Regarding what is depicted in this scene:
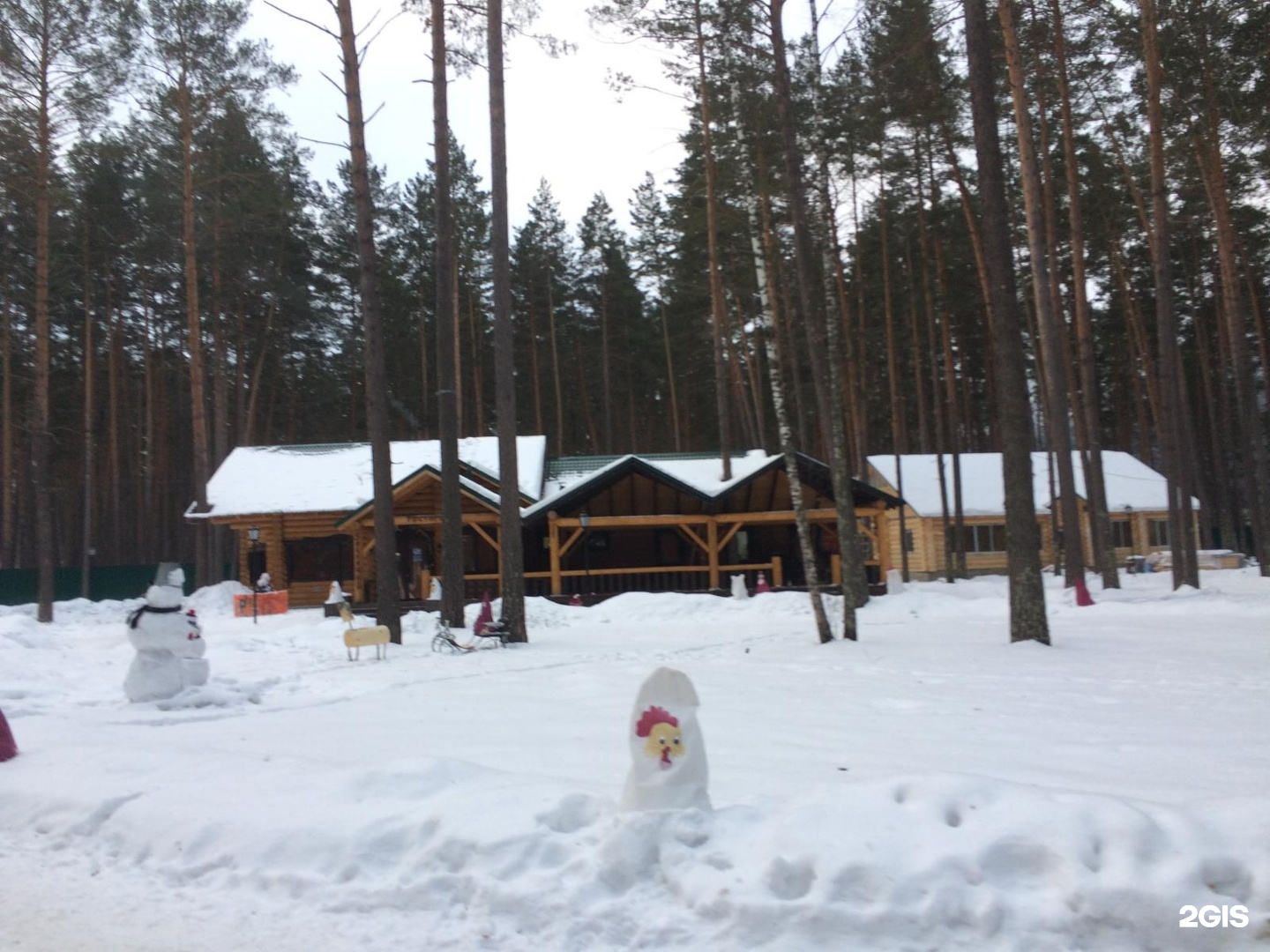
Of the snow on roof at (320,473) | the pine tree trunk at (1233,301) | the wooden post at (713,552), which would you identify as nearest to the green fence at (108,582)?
the snow on roof at (320,473)

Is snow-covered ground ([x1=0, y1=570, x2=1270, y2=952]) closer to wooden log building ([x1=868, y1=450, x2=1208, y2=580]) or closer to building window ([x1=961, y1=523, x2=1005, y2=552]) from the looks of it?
wooden log building ([x1=868, y1=450, x2=1208, y2=580])

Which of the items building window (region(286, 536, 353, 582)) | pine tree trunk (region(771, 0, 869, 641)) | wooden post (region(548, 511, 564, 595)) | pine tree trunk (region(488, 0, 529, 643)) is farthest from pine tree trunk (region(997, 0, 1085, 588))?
building window (region(286, 536, 353, 582))

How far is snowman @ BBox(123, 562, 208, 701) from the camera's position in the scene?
9.57m

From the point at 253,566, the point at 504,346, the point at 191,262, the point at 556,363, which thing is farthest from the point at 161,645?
the point at 556,363

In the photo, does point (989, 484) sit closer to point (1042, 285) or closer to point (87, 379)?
point (1042, 285)

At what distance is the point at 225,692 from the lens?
32.4ft

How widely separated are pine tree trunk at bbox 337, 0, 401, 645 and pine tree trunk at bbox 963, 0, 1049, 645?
341 inches

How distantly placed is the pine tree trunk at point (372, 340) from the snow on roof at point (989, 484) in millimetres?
26173

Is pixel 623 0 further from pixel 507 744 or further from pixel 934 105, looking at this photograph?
pixel 507 744

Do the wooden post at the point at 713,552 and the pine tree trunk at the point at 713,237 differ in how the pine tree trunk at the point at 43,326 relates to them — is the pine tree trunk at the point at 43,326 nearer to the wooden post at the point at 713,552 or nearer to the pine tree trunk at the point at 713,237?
the pine tree trunk at the point at 713,237

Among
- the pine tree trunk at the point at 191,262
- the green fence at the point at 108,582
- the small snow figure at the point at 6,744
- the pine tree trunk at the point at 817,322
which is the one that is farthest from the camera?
the green fence at the point at 108,582

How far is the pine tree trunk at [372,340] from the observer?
48.3 feet

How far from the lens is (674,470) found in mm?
30359

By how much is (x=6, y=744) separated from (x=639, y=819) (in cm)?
508
